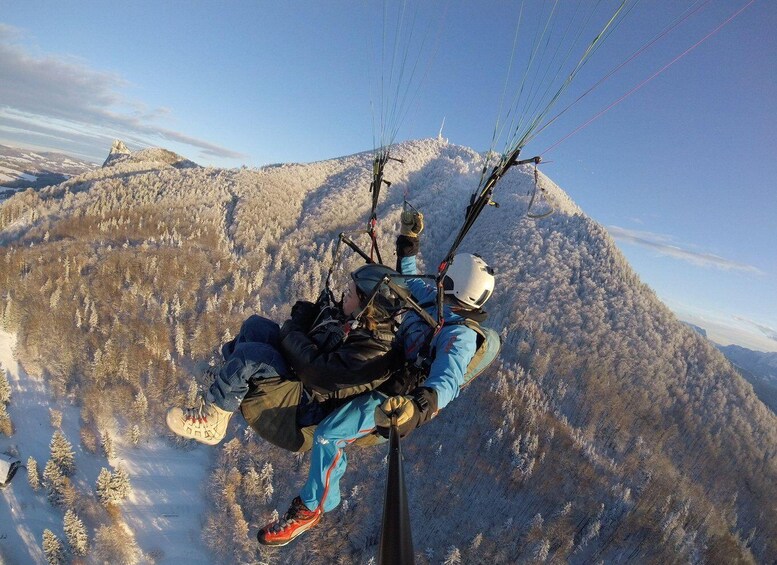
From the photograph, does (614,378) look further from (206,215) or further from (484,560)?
(206,215)

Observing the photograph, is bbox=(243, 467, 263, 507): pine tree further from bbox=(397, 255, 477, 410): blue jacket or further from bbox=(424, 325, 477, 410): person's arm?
bbox=(424, 325, 477, 410): person's arm

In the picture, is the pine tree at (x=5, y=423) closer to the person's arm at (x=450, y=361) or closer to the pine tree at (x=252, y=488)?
the pine tree at (x=252, y=488)

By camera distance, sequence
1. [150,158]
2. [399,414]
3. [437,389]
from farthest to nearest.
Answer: [150,158], [437,389], [399,414]

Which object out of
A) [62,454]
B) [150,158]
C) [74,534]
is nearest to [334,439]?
[74,534]

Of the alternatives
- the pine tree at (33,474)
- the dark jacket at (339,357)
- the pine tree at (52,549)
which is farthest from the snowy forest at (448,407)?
the dark jacket at (339,357)

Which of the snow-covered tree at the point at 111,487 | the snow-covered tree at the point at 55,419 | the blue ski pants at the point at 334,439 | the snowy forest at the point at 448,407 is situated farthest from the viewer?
the snow-covered tree at the point at 55,419

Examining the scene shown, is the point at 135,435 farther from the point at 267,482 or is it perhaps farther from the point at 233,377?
the point at 233,377
